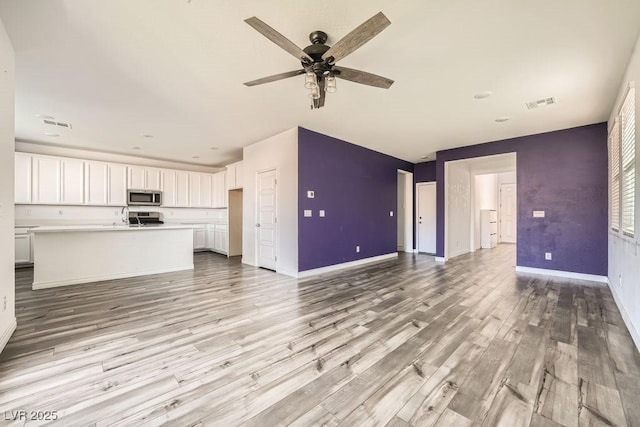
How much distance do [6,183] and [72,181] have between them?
4.79 m

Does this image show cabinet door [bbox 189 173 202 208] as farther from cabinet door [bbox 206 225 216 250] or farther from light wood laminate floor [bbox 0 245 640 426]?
light wood laminate floor [bbox 0 245 640 426]

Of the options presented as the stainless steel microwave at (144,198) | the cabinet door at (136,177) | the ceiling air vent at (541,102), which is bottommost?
the stainless steel microwave at (144,198)

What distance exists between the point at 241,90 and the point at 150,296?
2.95 meters

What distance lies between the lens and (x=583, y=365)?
1995 mm

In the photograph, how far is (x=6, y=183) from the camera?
7.36 ft

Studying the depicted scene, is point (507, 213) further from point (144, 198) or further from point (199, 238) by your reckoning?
point (144, 198)

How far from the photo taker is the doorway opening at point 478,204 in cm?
644

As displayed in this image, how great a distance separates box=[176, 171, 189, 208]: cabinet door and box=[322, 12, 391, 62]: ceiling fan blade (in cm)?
668

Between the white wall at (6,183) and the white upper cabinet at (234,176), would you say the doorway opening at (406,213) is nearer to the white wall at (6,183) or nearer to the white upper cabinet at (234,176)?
the white upper cabinet at (234,176)

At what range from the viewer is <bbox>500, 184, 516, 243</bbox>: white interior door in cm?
962

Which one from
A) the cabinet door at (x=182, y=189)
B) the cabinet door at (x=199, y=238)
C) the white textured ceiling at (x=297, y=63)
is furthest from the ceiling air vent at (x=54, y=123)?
the cabinet door at (x=199, y=238)

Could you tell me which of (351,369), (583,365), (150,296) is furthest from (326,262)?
(583,365)

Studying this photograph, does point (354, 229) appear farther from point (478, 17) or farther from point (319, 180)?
point (478, 17)

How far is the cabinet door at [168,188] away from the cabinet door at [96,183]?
124 centimetres
